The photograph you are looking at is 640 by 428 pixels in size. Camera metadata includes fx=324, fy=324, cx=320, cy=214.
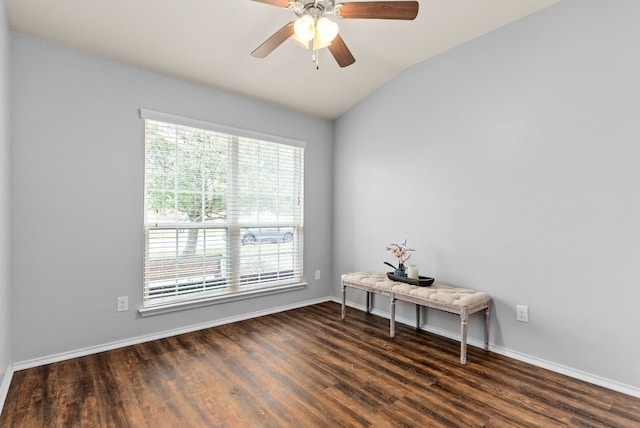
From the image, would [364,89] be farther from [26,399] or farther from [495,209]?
[26,399]

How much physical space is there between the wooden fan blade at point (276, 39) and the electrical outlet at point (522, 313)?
282 cm

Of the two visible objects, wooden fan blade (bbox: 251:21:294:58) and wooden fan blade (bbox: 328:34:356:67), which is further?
wooden fan blade (bbox: 328:34:356:67)

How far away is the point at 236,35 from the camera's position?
9.22 feet

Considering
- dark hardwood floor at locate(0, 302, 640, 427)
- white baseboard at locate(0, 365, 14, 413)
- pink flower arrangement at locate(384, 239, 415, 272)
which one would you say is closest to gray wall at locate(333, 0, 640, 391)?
pink flower arrangement at locate(384, 239, 415, 272)

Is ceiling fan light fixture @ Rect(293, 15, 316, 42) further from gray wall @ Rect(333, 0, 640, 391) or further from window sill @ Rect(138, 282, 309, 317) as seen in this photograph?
window sill @ Rect(138, 282, 309, 317)

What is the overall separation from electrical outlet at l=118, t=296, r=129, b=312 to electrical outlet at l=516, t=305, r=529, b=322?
3469mm

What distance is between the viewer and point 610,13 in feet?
7.68

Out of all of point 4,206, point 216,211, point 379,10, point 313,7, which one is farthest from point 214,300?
point 379,10

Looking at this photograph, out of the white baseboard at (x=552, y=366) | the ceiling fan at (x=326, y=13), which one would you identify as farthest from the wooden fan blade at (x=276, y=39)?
the white baseboard at (x=552, y=366)

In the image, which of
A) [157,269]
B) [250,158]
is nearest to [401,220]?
[250,158]

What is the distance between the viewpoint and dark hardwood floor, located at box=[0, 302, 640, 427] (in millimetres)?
1931

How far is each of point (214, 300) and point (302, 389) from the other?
5.39ft

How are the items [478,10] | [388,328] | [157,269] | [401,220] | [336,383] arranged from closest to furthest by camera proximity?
[336,383] → [478,10] → [157,269] → [388,328] → [401,220]

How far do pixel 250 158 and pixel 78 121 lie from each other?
165 centimetres
